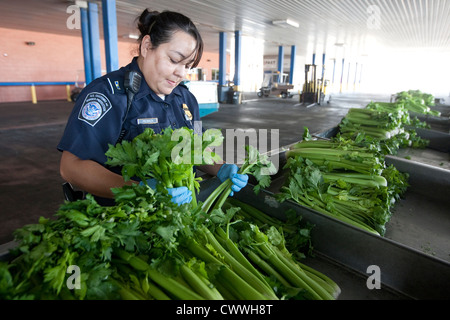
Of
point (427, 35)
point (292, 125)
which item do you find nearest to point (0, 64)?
point (292, 125)

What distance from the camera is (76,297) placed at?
87cm

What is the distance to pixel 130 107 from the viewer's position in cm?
177

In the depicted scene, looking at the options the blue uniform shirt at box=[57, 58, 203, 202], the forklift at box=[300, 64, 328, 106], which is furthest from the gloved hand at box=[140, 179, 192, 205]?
the forklift at box=[300, 64, 328, 106]

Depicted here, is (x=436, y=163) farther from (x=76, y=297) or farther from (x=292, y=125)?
(x=292, y=125)

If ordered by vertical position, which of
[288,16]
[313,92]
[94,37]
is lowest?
[313,92]

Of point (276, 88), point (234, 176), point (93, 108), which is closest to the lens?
point (93, 108)

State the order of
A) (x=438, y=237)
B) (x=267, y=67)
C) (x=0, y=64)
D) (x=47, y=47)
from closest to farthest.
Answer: (x=438, y=237) < (x=0, y=64) < (x=47, y=47) < (x=267, y=67)

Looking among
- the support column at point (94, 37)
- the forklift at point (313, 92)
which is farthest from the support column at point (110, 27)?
the forklift at point (313, 92)

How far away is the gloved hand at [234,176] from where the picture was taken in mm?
1749

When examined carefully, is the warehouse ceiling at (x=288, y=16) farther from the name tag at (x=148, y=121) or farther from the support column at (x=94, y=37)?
the name tag at (x=148, y=121)

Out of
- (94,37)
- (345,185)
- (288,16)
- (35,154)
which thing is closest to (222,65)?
(288,16)

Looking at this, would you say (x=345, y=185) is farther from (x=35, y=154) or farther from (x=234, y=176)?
(x=35, y=154)

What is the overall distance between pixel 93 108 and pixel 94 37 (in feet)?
32.0
